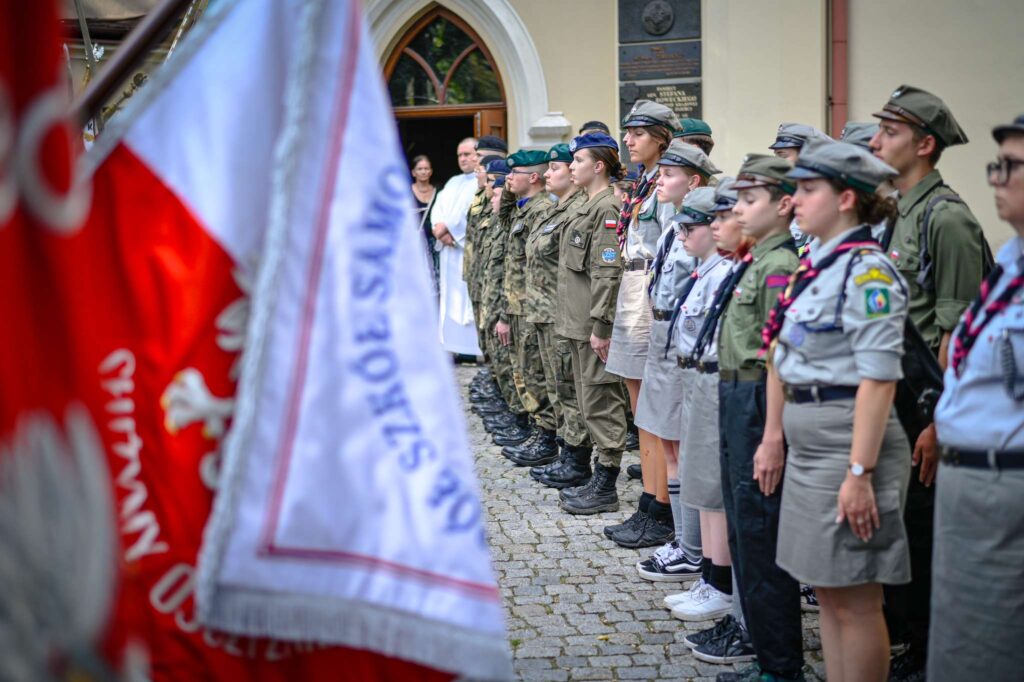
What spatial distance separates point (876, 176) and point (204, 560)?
248 centimetres

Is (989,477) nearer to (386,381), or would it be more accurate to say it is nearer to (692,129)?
(386,381)

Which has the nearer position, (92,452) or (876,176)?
(92,452)

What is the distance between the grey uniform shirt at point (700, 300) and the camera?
4809mm

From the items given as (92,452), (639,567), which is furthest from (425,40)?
(92,452)

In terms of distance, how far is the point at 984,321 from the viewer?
297cm

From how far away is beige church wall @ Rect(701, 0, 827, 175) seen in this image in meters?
11.7

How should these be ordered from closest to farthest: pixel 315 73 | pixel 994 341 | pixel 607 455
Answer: pixel 315 73
pixel 994 341
pixel 607 455

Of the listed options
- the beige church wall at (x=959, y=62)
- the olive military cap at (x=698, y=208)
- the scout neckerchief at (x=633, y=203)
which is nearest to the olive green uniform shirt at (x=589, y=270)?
the scout neckerchief at (x=633, y=203)

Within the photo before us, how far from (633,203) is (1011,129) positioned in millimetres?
3283

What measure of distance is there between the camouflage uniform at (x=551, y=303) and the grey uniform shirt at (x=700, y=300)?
7.41ft

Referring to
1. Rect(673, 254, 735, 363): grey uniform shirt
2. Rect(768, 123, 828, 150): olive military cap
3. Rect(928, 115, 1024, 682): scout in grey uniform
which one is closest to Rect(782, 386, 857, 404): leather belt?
Rect(928, 115, 1024, 682): scout in grey uniform

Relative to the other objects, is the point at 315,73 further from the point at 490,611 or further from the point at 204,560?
the point at 490,611

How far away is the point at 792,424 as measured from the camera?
3.47 metres

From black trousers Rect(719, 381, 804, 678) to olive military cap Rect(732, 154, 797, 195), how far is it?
72cm
